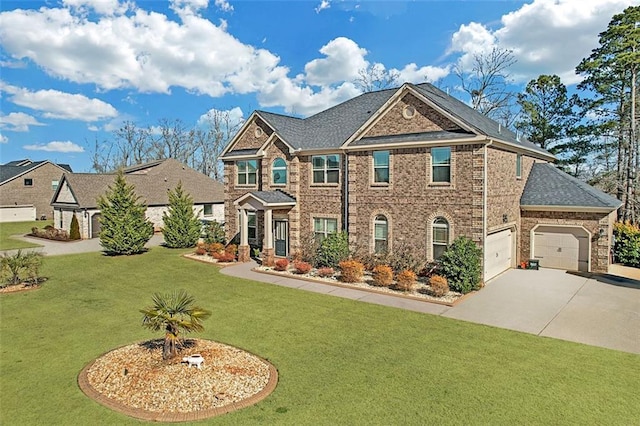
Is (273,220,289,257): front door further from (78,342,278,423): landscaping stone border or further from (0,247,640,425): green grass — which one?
(78,342,278,423): landscaping stone border

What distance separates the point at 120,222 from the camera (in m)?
24.5

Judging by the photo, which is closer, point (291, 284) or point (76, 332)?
point (76, 332)

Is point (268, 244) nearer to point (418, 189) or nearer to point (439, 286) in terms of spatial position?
point (418, 189)

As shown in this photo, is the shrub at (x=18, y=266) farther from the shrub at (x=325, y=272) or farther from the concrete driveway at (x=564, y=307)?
the concrete driveway at (x=564, y=307)

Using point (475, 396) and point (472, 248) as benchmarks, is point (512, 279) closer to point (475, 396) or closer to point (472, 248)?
point (472, 248)

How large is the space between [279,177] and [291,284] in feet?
26.7

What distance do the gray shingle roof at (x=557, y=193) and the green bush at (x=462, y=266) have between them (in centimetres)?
654

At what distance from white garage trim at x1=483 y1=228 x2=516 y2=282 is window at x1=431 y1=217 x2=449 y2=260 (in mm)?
1703

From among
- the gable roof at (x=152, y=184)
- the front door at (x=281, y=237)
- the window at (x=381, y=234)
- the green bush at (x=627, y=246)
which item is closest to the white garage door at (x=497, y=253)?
the window at (x=381, y=234)

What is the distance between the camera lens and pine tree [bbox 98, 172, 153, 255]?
24250mm

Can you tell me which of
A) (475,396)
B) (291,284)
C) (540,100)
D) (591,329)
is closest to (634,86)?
(540,100)

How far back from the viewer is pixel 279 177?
23734 millimetres

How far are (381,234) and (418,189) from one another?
115 inches

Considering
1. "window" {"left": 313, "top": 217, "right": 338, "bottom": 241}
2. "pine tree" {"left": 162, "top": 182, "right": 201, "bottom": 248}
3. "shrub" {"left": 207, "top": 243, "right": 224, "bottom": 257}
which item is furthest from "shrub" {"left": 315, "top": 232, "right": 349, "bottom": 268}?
"pine tree" {"left": 162, "top": 182, "right": 201, "bottom": 248}
